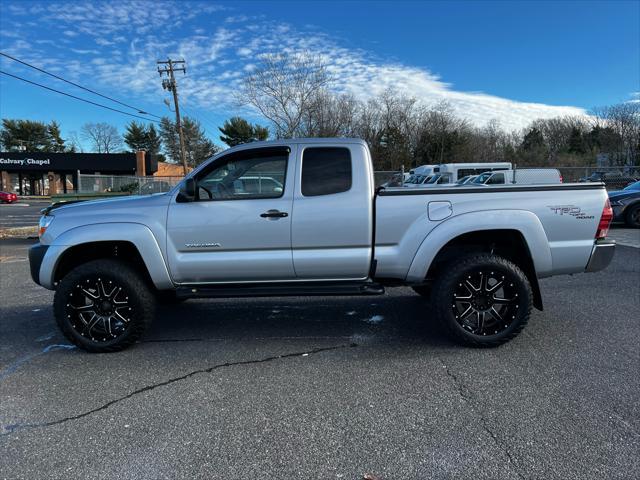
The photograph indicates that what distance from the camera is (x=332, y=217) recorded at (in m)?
4.26

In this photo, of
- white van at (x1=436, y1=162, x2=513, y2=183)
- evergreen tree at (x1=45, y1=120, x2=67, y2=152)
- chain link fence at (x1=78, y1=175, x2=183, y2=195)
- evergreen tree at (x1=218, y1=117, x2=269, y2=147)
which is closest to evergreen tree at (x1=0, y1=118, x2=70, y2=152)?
evergreen tree at (x1=45, y1=120, x2=67, y2=152)

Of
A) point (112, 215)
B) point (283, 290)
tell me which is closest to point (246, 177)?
point (283, 290)

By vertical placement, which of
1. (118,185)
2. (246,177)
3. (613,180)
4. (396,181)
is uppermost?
(118,185)

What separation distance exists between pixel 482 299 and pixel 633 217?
12127 mm

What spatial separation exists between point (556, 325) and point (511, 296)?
3.77 feet

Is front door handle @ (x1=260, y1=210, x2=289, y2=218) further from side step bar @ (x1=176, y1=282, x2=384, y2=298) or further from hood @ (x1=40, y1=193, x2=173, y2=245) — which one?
hood @ (x1=40, y1=193, x2=173, y2=245)

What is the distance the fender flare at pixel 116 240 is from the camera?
4270 millimetres

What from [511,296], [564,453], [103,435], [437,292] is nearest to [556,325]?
[511,296]

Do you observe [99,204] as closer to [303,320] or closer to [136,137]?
[303,320]

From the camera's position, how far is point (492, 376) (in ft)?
12.3

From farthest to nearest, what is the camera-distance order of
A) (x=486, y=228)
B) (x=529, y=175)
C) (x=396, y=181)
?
1. (x=529, y=175)
2. (x=396, y=181)
3. (x=486, y=228)

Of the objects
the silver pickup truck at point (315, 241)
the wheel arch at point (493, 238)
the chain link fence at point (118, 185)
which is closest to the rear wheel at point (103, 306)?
the silver pickup truck at point (315, 241)

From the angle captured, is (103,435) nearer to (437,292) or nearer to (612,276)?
(437,292)

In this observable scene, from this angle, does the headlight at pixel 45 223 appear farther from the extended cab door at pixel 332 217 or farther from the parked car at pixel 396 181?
the parked car at pixel 396 181
